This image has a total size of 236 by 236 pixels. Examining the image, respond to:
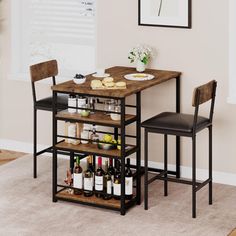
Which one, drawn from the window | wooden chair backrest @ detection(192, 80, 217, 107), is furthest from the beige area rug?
the window

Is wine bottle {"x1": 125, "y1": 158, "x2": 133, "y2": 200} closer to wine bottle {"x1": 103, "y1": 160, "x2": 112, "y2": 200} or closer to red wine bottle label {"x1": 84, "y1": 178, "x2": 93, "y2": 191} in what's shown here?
wine bottle {"x1": 103, "y1": 160, "x2": 112, "y2": 200}

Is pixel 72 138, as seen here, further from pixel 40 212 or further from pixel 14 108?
pixel 14 108

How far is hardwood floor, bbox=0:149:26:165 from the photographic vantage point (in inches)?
253

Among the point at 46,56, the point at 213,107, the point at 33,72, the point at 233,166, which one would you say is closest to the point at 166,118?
the point at 213,107

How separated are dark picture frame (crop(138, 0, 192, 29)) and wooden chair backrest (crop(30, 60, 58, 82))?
2.51ft

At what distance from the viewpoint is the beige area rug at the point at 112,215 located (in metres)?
4.89

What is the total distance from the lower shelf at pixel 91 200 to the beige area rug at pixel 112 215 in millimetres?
43

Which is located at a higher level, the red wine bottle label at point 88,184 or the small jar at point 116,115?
the small jar at point 116,115

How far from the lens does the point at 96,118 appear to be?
517 cm

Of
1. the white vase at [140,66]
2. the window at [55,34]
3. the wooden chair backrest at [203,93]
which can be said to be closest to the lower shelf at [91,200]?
the wooden chair backrest at [203,93]

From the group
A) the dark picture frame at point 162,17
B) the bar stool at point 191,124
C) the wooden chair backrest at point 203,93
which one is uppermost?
the dark picture frame at point 162,17

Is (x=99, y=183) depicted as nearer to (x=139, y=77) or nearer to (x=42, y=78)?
(x=139, y=77)

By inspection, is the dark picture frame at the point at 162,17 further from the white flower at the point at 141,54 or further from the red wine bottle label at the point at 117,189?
the red wine bottle label at the point at 117,189

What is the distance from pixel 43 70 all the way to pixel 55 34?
0.59m
